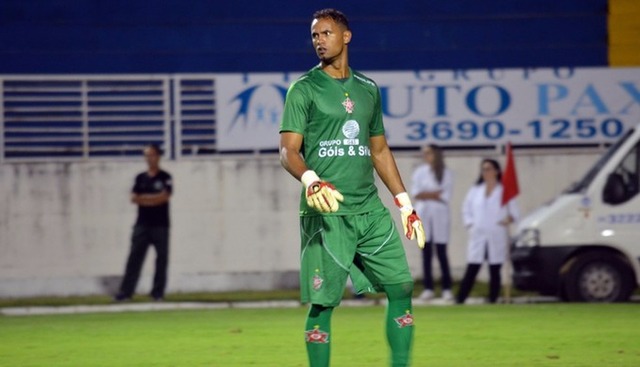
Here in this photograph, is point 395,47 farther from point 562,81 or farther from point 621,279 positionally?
point 621,279

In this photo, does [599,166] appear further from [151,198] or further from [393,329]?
[393,329]

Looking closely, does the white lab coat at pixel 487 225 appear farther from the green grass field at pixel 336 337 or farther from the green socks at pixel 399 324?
the green socks at pixel 399 324

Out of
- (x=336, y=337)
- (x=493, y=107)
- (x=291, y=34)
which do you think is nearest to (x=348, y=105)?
(x=336, y=337)

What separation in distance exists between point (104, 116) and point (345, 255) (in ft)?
50.0

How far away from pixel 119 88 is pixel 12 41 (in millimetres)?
1832

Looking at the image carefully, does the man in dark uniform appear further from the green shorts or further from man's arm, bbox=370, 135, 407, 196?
the green shorts

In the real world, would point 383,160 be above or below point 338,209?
above

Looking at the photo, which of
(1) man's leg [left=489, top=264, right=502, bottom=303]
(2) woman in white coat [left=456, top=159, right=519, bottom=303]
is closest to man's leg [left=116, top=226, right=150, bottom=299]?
(2) woman in white coat [left=456, top=159, right=519, bottom=303]

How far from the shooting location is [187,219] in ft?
78.8

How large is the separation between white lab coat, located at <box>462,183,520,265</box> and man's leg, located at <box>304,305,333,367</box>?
35.8ft

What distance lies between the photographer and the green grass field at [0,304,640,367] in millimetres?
12695

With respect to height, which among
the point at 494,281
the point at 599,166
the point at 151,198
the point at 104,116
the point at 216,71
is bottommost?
the point at 494,281

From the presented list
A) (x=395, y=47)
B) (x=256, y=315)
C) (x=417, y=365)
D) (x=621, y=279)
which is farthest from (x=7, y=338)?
(x=395, y=47)

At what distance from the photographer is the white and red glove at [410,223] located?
31.1 feet
